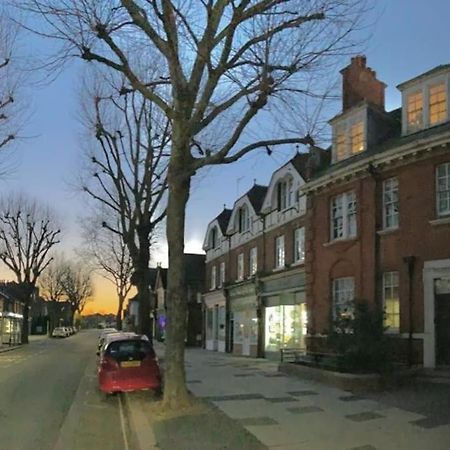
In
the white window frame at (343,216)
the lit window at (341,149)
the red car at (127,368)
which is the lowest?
the red car at (127,368)

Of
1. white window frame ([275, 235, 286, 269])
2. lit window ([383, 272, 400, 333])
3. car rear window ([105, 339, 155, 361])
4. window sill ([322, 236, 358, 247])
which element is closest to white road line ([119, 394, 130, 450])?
car rear window ([105, 339, 155, 361])

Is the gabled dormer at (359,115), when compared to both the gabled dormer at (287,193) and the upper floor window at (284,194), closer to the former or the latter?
the gabled dormer at (287,193)

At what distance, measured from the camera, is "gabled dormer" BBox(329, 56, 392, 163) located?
22125 mm

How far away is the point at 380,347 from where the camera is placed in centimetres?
1595

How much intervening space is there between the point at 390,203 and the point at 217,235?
24162 mm

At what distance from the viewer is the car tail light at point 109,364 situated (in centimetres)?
1517

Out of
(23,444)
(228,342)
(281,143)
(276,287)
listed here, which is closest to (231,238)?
(228,342)

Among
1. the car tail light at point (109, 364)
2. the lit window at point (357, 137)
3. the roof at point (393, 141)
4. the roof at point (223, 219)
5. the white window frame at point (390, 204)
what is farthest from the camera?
the roof at point (223, 219)

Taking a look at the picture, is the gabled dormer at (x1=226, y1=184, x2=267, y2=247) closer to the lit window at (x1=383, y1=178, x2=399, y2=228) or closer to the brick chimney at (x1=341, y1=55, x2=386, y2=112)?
the brick chimney at (x1=341, y1=55, x2=386, y2=112)

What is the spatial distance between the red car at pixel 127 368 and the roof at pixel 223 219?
1013 inches

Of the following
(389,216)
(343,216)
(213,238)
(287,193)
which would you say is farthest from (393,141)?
(213,238)

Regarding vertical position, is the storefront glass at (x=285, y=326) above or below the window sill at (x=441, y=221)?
below

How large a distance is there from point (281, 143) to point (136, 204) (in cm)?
1352

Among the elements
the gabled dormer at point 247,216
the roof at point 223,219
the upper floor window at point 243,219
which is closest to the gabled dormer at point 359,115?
the gabled dormer at point 247,216
